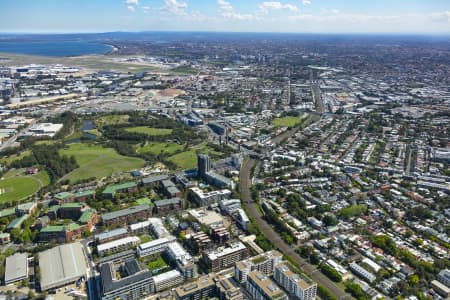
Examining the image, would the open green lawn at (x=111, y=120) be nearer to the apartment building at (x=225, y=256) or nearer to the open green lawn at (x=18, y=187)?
the open green lawn at (x=18, y=187)

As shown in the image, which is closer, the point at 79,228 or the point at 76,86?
the point at 79,228

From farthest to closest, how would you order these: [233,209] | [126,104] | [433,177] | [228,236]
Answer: [126,104]
[433,177]
[233,209]
[228,236]

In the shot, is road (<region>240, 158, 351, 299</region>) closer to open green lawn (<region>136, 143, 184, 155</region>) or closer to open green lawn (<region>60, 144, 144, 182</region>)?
open green lawn (<region>136, 143, 184, 155</region>)

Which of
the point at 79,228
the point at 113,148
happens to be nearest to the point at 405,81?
the point at 113,148

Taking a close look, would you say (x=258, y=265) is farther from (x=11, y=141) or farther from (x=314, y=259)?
(x=11, y=141)

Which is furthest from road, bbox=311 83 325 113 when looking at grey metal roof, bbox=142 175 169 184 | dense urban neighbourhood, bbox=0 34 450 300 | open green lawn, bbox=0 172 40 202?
open green lawn, bbox=0 172 40 202

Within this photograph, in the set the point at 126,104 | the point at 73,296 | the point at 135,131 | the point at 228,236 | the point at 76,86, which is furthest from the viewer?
the point at 76,86

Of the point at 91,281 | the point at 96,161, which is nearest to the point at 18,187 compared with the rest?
the point at 96,161

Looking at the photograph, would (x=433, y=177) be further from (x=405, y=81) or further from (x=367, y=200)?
(x=405, y=81)
